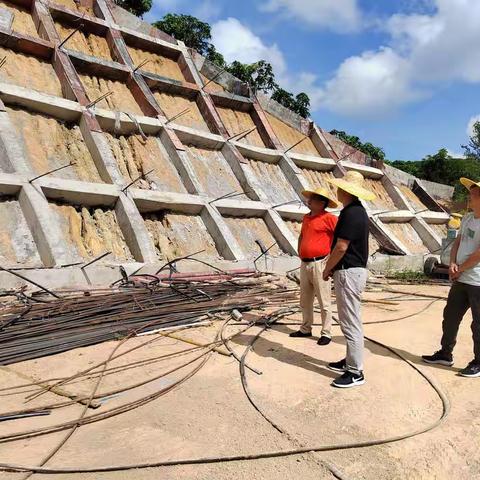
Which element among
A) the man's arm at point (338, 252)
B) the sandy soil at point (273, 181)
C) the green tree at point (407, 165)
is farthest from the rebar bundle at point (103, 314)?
the green tree at point (407, 165)

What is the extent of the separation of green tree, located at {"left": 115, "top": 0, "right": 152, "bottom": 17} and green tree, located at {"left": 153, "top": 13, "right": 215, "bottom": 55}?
109 centimetres

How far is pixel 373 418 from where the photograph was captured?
3.40 m

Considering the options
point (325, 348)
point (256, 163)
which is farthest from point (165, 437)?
point (256, 163)

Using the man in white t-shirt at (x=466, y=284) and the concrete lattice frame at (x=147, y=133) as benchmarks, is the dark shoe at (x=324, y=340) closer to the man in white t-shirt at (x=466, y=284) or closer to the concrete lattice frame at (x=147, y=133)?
the man in white t-shirt at (x=466, y=284)

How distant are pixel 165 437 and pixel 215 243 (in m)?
6.70

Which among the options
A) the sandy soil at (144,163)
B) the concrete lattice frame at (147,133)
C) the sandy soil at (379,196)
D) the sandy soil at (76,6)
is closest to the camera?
the concrete lattice frame at (147,133)

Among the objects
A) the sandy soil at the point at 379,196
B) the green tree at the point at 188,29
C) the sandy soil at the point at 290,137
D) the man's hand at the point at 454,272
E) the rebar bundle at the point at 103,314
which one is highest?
the green tree at the point at 188,29

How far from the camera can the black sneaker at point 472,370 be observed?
4227mm

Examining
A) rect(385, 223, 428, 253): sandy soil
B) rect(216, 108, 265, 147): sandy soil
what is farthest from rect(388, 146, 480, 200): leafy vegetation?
rect(216, 108, 265, 147): sandy soil

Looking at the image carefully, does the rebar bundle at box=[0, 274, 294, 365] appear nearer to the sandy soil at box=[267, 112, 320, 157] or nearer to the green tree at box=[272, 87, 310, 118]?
the sandy soil at box=[267, 112, 320, 157]

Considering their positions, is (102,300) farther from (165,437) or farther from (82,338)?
(165,437)

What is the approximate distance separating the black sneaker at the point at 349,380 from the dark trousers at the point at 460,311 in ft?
3.60

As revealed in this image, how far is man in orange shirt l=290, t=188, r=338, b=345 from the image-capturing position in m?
5.20

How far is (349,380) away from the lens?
13.0 feet
